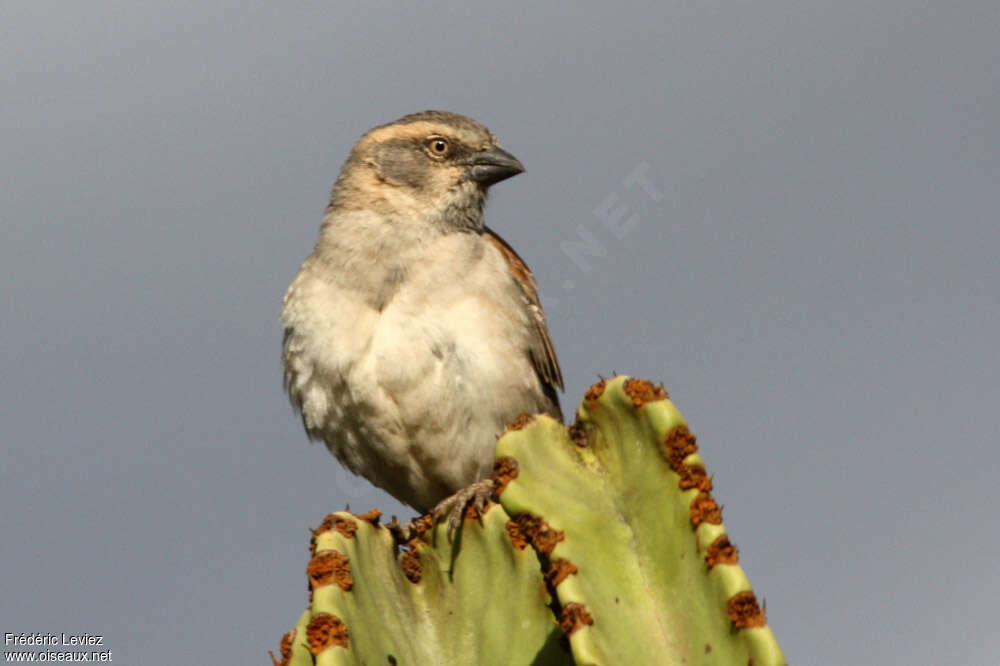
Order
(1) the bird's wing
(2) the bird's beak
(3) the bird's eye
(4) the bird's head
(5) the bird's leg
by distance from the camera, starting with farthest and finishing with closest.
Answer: (3) the bird's eye → (2) the bird's beak → (4) the bird's head → (1) the bird's wing → (5) the bird's leg

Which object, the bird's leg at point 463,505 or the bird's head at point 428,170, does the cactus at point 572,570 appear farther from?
the bird's head at point 428,170

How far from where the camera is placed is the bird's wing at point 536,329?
7.34 meters

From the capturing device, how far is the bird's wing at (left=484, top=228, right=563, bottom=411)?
7.34m

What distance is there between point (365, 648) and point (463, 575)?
0.58 metres

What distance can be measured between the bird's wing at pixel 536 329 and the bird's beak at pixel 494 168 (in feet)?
0.97

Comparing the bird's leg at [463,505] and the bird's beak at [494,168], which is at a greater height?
the bird's beak at [494,168]

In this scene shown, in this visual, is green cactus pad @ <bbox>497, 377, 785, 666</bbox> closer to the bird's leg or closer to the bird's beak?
the bird's leg

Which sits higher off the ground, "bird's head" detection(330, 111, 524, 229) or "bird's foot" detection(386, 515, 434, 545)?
"bird's head" detection(330, 111, 524, 229)

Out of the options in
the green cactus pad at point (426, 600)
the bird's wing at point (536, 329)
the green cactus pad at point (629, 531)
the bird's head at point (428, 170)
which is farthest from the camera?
the bird's head at point (428, 170)

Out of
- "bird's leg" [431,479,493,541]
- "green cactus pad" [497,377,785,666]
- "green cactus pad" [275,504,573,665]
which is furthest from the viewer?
"bird's leg" [431,479,493,541]

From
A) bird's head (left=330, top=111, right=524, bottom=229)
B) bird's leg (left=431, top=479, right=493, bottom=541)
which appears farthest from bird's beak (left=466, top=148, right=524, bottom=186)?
bird's leg (left=431, top=479, right=493, bottom=541)

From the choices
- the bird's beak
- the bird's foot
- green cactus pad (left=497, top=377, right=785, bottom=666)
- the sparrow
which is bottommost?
green cactus pad (left=497, top=377, right=785, bottom=666)

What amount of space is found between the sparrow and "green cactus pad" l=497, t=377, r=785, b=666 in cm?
223

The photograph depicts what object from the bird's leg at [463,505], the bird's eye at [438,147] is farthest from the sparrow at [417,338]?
the bird's leg at [463,505]
